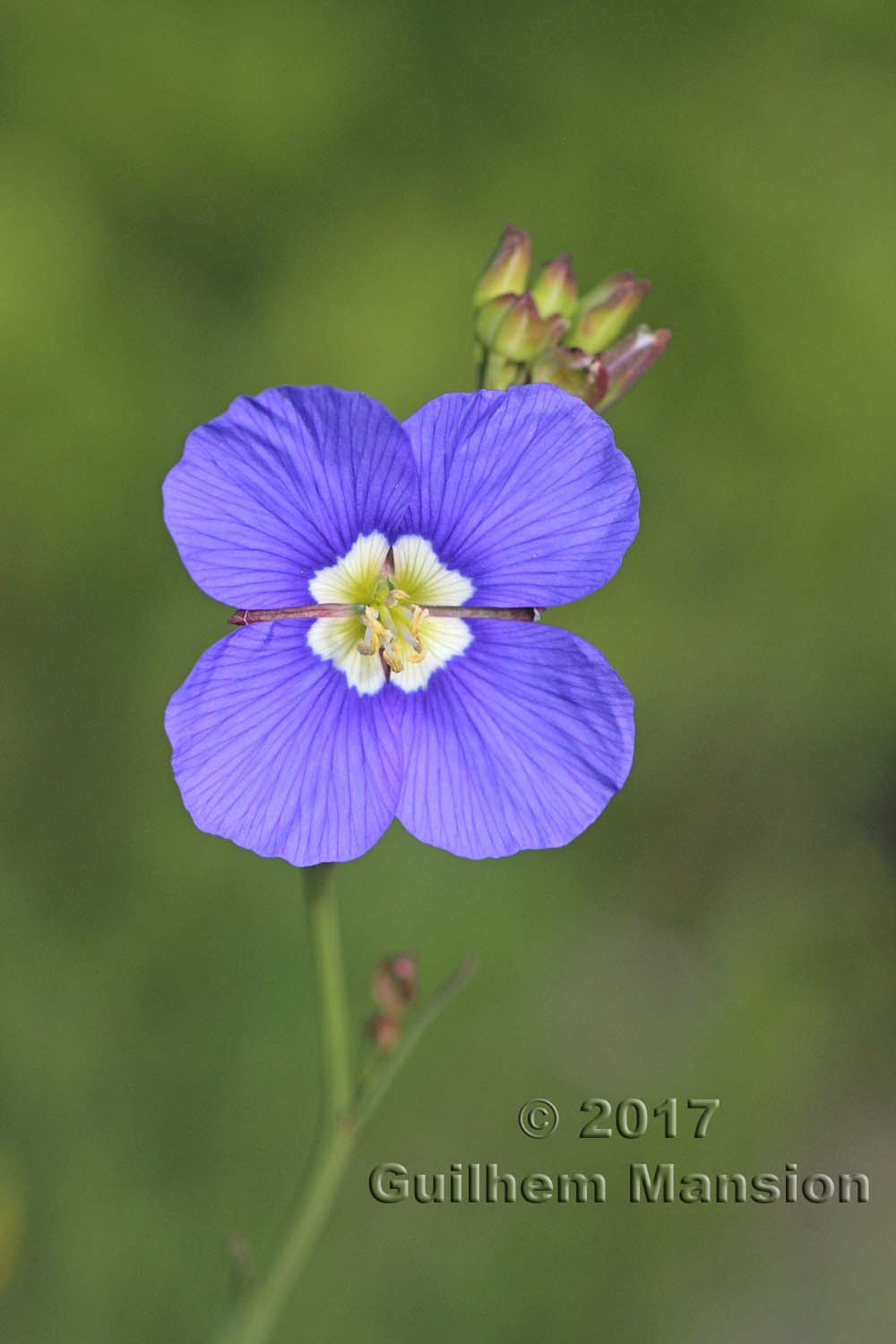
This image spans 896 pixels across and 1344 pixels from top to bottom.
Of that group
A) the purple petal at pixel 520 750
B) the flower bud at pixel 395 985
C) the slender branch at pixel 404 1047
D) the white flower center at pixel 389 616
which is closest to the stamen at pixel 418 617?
the white flower center at pixel 389 616

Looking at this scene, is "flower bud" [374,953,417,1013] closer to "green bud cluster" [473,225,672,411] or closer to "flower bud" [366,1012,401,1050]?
"flower bud" [366,1012,401,1050]

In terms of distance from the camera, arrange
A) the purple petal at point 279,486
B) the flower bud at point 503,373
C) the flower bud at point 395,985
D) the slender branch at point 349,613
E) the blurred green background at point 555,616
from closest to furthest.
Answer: the purple petal at point 279,486
the slender branch at point 349,613
the flower bud at point 503,373
the flower bud at point 395,985
the blurred green background at point 555,616

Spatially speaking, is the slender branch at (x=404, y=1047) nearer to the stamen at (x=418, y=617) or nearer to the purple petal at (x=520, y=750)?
the purple petal at (x=520, y=750)

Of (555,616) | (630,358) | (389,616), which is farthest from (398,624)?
(555,616)

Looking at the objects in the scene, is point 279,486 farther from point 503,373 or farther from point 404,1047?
point 404,1047

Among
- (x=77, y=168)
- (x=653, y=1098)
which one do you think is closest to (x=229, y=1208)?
(x=653, y=1098)

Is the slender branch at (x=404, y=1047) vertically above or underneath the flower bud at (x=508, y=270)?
underneath
